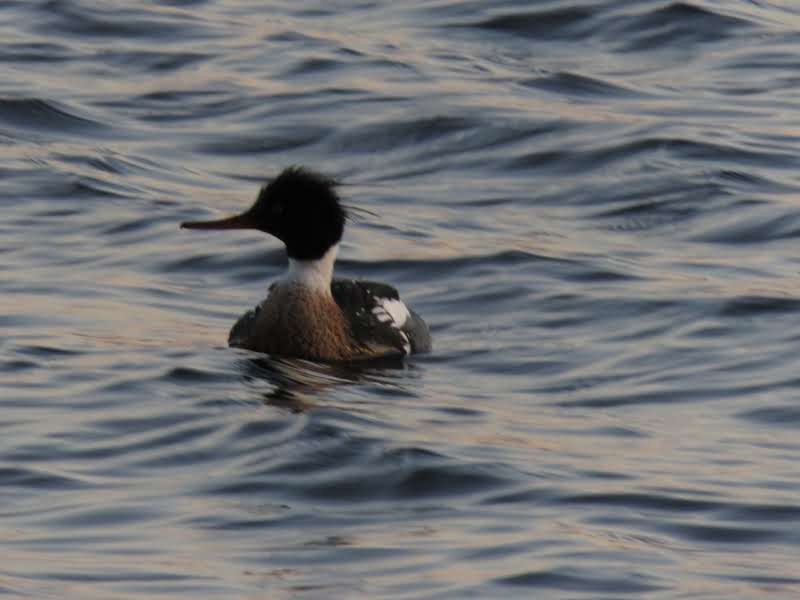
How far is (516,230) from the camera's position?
16.5 metres

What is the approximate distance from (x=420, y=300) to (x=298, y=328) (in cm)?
158

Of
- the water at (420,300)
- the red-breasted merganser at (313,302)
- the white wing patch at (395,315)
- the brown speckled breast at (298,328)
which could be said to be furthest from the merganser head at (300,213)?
the water at (420,300)

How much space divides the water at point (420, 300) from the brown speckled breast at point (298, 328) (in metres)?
0.25

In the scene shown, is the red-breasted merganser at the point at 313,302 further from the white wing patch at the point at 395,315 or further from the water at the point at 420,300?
the water at the point at 420,300

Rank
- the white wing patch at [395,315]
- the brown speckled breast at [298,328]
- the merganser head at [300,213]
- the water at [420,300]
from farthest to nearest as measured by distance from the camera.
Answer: the merganser head at [300,213] < the white wing patch at [395,315] < the brown speckled breast at [298,328] < the water at [420,300]

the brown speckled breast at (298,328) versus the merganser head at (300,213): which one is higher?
the merganser head at (300,213)

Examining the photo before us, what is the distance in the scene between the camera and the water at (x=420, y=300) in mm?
9852

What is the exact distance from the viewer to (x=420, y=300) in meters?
15.4

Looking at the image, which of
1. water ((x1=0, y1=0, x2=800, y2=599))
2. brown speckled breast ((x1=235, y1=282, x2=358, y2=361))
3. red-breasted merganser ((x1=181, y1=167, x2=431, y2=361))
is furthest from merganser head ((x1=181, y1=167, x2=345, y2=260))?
water ((x1=0, y1=0, x2=800, y2=599))

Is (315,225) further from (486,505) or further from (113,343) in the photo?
(486,505)

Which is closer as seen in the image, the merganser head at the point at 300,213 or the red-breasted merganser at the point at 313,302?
the red-breasted merganser at the point at 313,302

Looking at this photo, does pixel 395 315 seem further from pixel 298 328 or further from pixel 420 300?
pixel 420 300

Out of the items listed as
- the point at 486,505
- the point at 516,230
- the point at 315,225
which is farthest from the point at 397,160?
the point at 486,505

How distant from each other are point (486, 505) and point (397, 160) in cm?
834
